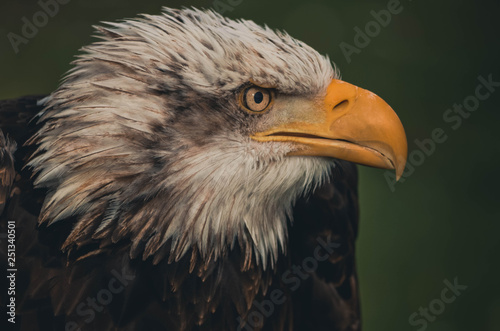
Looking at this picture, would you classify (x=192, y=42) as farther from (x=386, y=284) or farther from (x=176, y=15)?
(x=386, y=284)

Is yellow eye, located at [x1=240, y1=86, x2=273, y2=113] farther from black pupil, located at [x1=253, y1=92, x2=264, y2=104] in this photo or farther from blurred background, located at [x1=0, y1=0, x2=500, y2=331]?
blurred background, located at [x1=0, y1=0, x2=500, y2=331]

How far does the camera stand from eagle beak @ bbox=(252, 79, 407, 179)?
217cm

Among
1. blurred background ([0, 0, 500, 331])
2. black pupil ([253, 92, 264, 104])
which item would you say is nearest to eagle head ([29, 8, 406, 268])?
black pupil ([253, 92, 264, 104])

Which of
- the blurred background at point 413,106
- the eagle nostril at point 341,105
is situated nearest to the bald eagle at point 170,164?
the eagle nostril at point 341,105

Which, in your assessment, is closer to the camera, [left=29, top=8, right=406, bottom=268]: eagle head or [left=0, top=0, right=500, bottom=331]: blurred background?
[left=29, top=8, right=406, bottom=268]: eagle head

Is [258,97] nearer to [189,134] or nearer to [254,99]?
[254,99]

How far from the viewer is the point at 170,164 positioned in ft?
6.81

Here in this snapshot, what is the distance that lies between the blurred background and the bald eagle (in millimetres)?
2426

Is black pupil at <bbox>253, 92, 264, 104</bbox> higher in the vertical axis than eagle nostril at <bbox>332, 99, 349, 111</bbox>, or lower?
higher

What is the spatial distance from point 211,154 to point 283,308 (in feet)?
3.00

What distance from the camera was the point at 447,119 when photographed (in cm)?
528

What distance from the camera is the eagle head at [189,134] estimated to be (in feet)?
6.81

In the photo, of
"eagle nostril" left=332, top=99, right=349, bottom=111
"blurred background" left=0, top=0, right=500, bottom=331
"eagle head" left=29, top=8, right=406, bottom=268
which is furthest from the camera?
"blurred background" left=0, top=0, right=500, bottom=331

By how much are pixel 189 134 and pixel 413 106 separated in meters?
3.72
